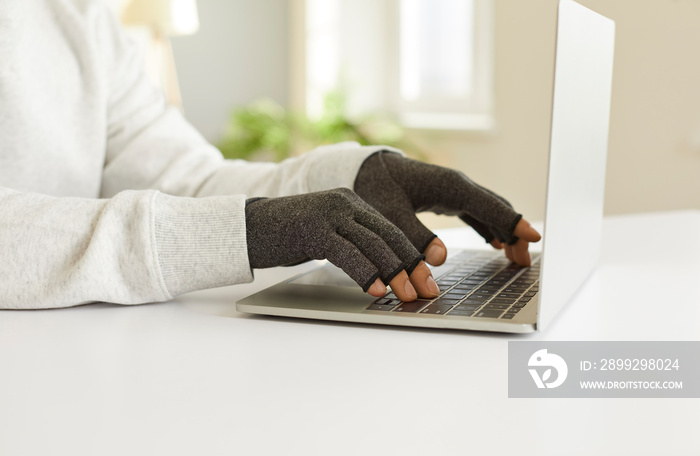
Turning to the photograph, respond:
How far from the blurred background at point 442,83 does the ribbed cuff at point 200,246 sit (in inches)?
71.0

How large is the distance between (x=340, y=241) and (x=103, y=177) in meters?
0.65

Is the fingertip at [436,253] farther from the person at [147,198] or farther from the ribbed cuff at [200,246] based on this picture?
the ribbed cuff at [200,246]

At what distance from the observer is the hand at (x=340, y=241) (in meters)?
0.64

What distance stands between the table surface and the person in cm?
4

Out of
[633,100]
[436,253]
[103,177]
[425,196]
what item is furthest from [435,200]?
[633,100]

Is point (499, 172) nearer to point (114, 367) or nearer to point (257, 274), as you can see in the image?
point (257, 274)

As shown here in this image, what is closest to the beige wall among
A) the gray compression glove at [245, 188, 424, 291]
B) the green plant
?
the green plant

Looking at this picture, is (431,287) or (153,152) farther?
(153,152)

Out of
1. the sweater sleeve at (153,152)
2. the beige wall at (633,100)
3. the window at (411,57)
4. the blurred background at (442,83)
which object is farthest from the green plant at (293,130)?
the sweater sleeve at (153,152)

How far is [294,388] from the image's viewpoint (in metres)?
0.48

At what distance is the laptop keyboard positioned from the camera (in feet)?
2.05

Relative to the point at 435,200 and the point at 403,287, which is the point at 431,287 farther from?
the point at 435,200

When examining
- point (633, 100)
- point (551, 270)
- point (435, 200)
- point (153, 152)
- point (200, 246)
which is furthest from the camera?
point (633, 100)

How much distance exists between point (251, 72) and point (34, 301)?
463cm
